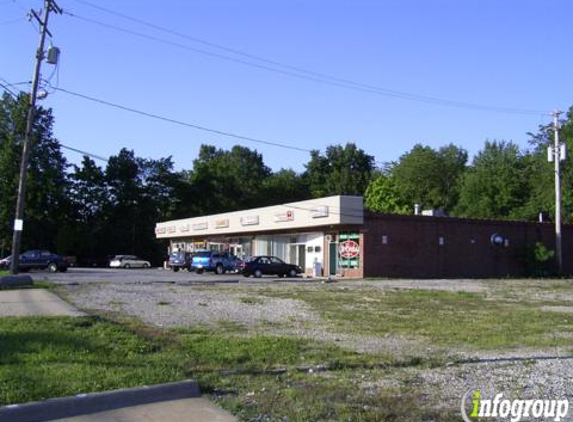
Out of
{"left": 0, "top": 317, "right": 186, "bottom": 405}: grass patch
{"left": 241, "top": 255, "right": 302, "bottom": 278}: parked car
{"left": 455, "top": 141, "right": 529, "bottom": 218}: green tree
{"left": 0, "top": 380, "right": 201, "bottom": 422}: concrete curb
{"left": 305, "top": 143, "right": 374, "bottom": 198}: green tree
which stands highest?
{"left": 305, "top": 143, "right": 374, "bottom": 198}: green tree

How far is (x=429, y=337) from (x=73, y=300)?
442 inches

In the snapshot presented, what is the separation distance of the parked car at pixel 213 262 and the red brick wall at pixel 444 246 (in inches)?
469

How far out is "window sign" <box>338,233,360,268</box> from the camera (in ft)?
136

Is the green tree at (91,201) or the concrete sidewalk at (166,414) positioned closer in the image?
A: the concrete sidewalk at (166,414)

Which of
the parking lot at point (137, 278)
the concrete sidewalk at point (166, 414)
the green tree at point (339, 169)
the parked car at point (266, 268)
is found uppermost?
the green tree at point (339, 169)

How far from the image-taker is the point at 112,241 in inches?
3268

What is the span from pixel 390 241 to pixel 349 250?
2678mm

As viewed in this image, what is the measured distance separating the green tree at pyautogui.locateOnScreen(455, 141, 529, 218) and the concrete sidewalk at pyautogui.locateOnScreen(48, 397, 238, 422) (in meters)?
68.0

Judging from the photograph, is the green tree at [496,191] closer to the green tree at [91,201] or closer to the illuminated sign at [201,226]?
the illuminated sign at [201,226]

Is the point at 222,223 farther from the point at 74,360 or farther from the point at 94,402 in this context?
the point at 94,402

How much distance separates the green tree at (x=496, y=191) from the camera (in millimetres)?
72312

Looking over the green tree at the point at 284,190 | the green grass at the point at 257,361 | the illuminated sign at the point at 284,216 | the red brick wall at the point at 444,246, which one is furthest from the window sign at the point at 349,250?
the green tree at the point at 284,190

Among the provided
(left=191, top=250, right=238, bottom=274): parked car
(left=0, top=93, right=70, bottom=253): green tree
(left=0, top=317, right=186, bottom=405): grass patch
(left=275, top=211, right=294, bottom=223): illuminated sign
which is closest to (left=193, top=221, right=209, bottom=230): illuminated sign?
(left=191, top=250, right=238, bottom=274): parked car

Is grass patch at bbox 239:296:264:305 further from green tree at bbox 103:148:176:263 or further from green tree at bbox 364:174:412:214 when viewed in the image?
green tree at bbox 364:174:412:214
